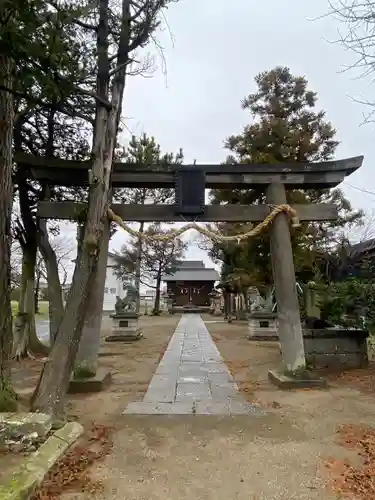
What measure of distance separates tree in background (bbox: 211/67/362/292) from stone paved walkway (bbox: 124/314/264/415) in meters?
4.42

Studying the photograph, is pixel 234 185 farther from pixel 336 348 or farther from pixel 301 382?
pixel 336 348

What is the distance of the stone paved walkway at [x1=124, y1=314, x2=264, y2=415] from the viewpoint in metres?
5.14

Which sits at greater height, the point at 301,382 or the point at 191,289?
the point at 191,289

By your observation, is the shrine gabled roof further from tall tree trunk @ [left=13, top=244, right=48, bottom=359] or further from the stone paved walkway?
the stone paved walkway

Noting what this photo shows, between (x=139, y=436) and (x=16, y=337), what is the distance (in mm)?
6553

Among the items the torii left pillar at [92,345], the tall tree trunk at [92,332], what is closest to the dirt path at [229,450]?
the torii left pillar at [92,345]

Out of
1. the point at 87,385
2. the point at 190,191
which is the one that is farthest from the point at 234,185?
the point at 87,385

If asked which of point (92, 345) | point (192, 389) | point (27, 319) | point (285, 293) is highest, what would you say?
point (285, 293)

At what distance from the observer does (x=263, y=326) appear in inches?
559

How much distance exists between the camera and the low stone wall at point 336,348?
25.1ft

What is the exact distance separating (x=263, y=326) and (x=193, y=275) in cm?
2420

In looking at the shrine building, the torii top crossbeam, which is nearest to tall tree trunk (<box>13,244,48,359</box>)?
the torii top crossbeam

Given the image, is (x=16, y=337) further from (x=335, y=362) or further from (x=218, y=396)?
(x=335, y=362)

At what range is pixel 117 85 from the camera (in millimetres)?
6332
